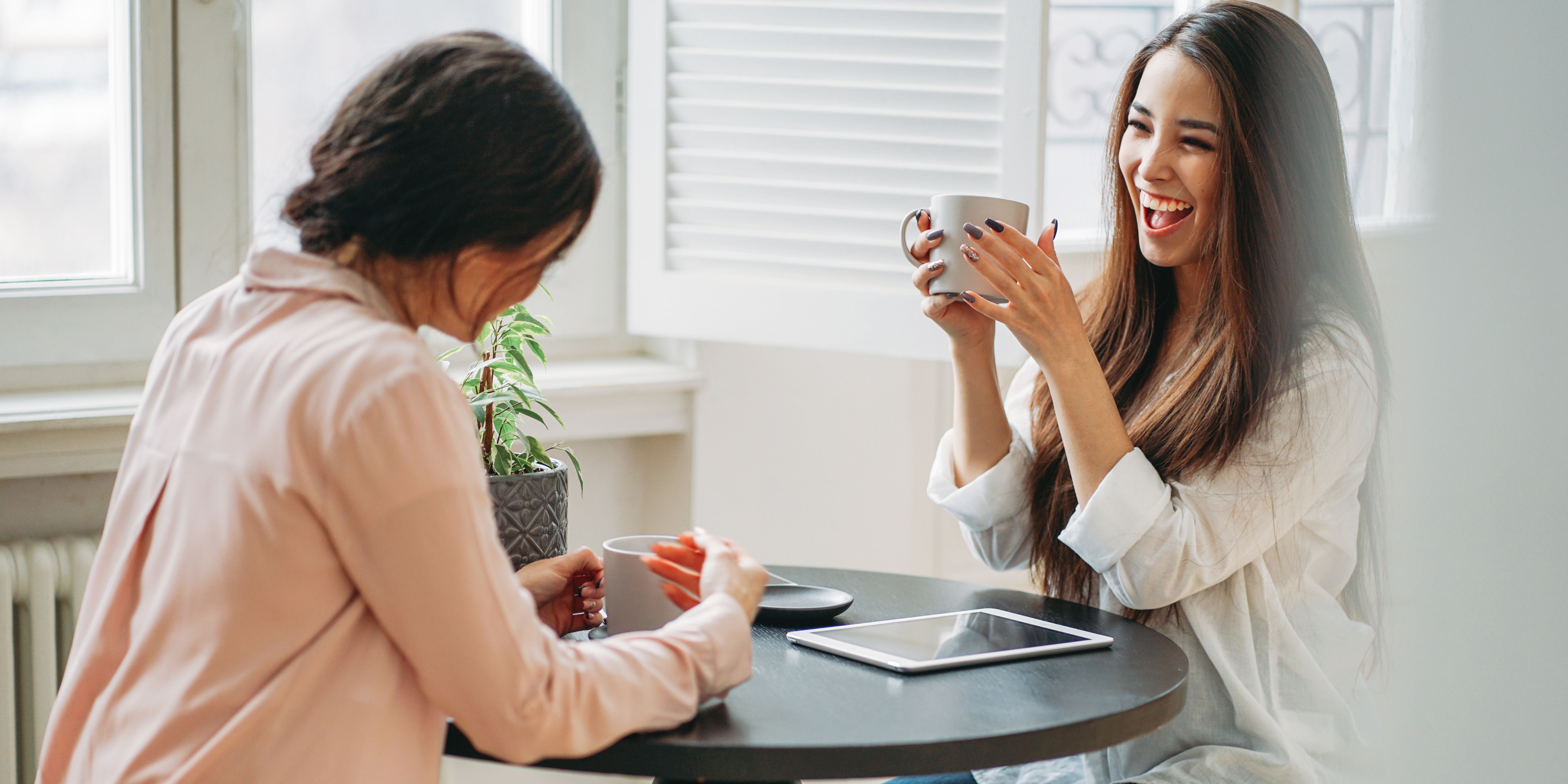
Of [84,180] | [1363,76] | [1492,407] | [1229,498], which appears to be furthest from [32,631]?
[1363,76]

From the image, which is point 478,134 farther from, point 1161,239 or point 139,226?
point 139,226

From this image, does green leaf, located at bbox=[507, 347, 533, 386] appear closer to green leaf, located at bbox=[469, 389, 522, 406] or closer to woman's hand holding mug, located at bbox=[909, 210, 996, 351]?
green leaf, located at bbox=[469, 389, 522, 406]

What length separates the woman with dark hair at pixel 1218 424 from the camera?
1237mm

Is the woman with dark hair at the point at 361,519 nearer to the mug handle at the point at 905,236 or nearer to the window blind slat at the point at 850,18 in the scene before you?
the mug handle at the point at 905,236

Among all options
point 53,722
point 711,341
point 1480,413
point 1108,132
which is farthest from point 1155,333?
point 1480,413

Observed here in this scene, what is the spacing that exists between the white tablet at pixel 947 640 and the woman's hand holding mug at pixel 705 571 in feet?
0.35

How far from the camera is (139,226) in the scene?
1.85 meters

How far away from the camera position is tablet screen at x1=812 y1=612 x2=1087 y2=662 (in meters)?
1.06

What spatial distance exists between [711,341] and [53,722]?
1.43m

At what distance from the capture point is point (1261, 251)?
1.34 m

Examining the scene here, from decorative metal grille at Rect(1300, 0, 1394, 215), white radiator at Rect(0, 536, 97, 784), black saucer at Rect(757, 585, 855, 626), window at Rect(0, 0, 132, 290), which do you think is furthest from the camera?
decorative metal grille at Rect(1300, 0, 1394, 215)

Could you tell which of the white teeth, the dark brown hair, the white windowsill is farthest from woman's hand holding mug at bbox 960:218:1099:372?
the white windowsill

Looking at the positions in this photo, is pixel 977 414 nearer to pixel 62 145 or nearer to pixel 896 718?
pixel 896 718

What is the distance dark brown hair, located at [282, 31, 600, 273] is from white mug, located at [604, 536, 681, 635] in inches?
11.5
